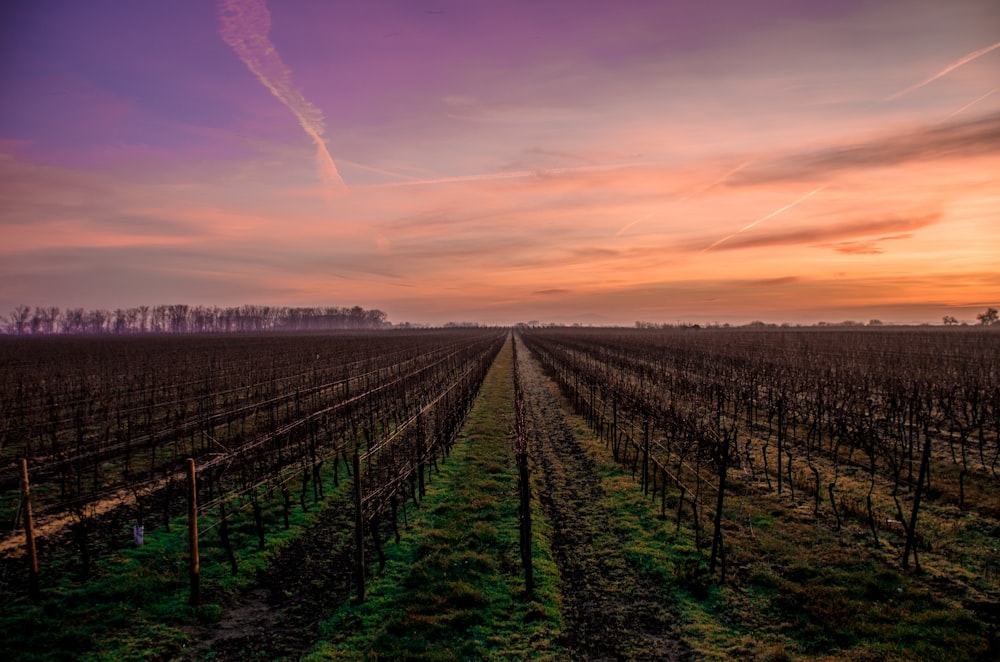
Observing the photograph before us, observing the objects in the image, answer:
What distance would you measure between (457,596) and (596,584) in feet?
6.90

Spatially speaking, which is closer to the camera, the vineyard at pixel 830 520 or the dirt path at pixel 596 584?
the dirt path at pixel 596 584

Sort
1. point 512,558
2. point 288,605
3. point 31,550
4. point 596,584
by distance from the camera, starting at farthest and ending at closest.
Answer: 1. point 512,558
2. point 596,584
3. point 288,605
4. point 31,550

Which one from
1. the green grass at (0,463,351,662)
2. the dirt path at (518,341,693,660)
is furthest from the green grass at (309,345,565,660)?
the green grass at (0,463,351,662)

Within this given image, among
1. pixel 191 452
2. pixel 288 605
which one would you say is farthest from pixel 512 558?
pixel 191 452

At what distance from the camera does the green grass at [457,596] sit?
6.01 m

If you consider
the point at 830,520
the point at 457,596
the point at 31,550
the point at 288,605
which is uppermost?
the point at 31,550

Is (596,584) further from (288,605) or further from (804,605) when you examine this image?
(288,605)

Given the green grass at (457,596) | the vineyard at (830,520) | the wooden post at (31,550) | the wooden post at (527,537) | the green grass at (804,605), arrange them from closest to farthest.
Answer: the green grass at (804,605) < the green grass at (457,596) < the wooden post at (31,550) < the vineyard at (830,520) < the wooden post at (527,537)

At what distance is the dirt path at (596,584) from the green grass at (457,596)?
0.29 m

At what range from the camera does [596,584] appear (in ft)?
24.5

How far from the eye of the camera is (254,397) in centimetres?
2317

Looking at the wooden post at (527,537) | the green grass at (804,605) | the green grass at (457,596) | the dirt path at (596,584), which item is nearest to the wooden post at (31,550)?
the green grass at (457,596)

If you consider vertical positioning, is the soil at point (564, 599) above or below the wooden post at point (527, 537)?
below

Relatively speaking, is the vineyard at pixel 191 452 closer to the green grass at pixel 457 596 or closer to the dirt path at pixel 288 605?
the dirt path at pixel 288 605
